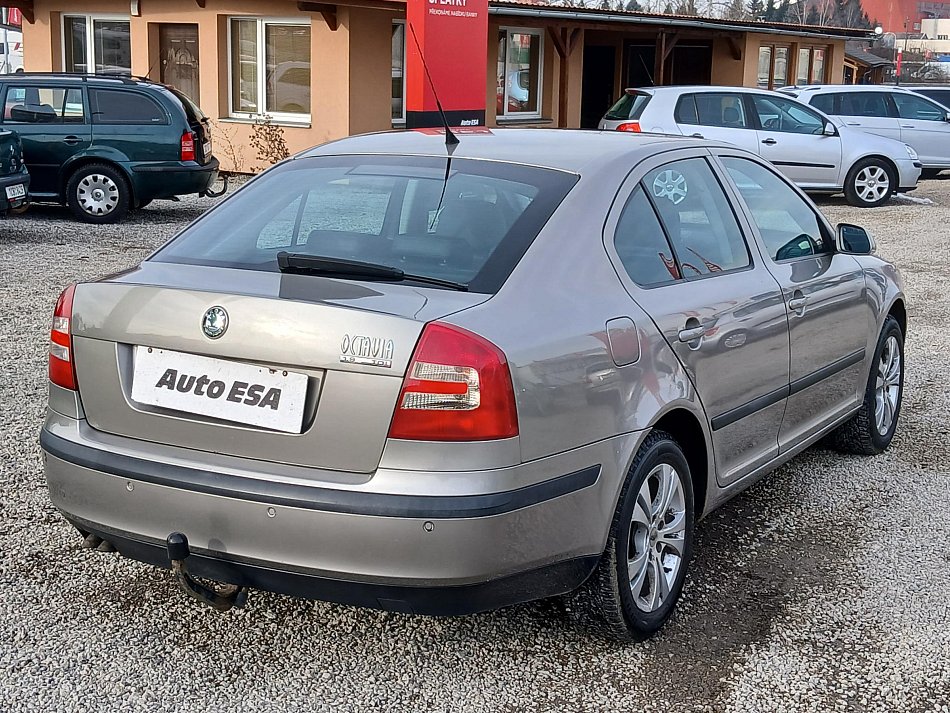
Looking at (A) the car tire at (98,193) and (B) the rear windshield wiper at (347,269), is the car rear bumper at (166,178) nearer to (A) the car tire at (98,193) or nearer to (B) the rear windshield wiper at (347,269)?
(A) the car tire at (98,193)

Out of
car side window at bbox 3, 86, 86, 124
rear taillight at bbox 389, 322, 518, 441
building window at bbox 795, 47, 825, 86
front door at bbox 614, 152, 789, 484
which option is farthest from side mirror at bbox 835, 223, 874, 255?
building window at bbox 795, 47, 825, 86

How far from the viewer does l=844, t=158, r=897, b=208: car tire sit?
17.2 metres

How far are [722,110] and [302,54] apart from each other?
6.89 metres

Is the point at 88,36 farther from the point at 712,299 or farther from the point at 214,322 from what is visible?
the point at 214,322

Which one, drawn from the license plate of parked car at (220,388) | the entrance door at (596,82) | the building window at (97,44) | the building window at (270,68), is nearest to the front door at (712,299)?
the license plate of parked car at (220,388)

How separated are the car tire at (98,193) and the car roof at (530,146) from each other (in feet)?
32.7

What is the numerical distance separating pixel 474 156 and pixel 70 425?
4.98 ft

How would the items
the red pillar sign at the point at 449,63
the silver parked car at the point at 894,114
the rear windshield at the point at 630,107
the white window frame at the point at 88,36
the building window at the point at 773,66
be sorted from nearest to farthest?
1. the red pillar sign at the point at 449,63
2. the rear windshield at the point at 630,107
3. the silver parked car at the point at 894,114
4. the white window frame at the point at 88,36
5. the building window at the point at 773,66

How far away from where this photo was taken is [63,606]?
3.83 m

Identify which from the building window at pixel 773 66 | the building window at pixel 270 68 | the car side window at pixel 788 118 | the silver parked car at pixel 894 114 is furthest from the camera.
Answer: the building window at pixel 773 66

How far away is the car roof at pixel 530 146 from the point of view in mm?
3855

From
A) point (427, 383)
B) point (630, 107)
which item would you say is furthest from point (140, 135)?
point (427, 383)

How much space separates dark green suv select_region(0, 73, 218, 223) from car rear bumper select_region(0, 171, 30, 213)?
5.42 feet

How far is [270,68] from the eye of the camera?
19.5 m
